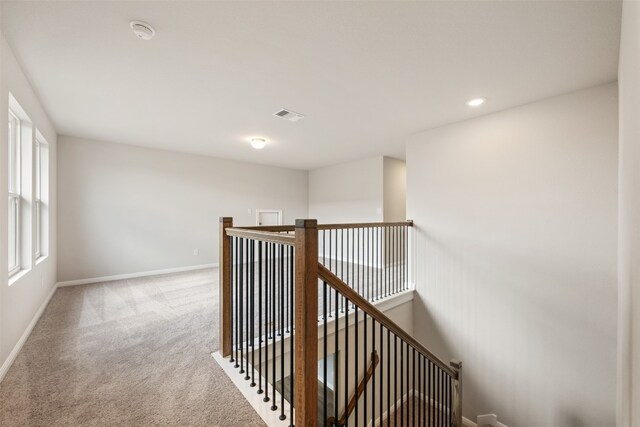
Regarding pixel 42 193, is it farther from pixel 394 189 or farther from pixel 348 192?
pixel 394 189

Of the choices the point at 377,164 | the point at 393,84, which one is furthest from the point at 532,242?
the point at 377,164

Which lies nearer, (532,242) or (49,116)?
(532,242)

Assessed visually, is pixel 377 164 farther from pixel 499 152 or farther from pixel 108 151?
pixel 108 151

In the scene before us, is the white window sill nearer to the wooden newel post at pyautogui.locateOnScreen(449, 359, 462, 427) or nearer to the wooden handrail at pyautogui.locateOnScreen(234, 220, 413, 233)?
the wooden handrail at pyautogui.locateOnScreen(234, 220, 413, 233)

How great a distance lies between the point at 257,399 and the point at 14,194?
10.4 ft

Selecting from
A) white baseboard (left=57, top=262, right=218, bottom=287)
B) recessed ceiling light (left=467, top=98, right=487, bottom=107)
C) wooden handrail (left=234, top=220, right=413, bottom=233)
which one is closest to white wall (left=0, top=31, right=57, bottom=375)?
white baseboard (left=57, top=262, right=218, bottom=287)

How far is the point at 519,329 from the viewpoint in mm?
3211

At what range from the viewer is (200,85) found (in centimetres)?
272

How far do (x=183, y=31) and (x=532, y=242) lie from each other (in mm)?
4029

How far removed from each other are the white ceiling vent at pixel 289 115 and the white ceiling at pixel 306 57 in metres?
0.11

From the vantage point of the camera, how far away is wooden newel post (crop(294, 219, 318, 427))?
131 cm

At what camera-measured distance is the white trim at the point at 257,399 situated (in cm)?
155

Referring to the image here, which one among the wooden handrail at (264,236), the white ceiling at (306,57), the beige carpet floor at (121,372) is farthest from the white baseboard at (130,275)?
the wooden handrail at (264,236)

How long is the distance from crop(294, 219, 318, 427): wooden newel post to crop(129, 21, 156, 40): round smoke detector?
1826 millimetres
